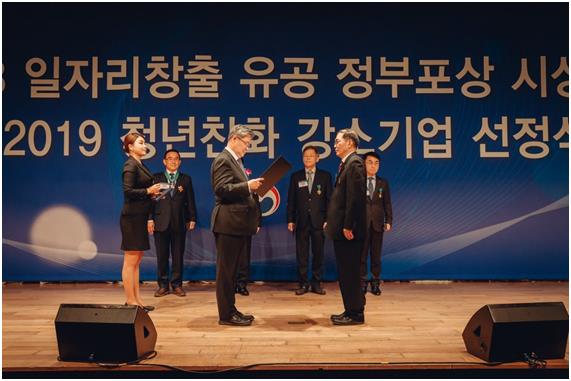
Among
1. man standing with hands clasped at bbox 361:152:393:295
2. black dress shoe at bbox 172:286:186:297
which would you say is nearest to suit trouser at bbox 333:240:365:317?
man standing with hands clasped at bbox 361:152:393:295

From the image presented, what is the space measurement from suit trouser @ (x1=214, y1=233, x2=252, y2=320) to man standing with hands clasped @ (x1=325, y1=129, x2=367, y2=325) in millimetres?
688

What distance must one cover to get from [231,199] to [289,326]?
1032 mm

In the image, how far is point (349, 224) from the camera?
3547 mm

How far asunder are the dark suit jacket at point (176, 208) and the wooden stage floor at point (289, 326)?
734 millimetres

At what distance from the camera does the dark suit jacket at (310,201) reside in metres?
5.16

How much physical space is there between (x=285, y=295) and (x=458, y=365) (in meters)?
2.56

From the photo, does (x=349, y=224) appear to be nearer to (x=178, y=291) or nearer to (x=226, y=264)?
(x=226, y=264)

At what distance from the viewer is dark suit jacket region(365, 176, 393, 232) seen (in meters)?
5.11

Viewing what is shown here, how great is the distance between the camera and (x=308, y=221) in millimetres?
5184

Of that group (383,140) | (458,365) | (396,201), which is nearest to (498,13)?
(383,140)

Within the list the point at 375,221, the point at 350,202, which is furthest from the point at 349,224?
the point at 375,221

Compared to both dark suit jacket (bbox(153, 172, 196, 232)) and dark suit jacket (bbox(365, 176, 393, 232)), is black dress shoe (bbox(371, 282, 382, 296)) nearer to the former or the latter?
dark suit jacket (bbox(365, 176, 393, 232))

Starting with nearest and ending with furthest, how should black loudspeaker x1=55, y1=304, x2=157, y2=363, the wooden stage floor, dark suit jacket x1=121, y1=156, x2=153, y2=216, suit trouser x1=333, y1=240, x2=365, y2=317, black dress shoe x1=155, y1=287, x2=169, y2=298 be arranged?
black loudspeaker x1=55, y1=304, x2=157, y2=363, the wooden stage floor, suit trouser x1=333, y1=240, x2=365, y2=317, dark suit jacket x1=121, y1=156, x2=153, y2=216, black dress shoe x1=155, y1=287, x2=169, y2=298

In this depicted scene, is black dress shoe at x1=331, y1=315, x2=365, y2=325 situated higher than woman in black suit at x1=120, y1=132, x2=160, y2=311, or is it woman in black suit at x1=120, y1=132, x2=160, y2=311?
woman in black suit at x1=120, y1=132, x2=160, y2=311
